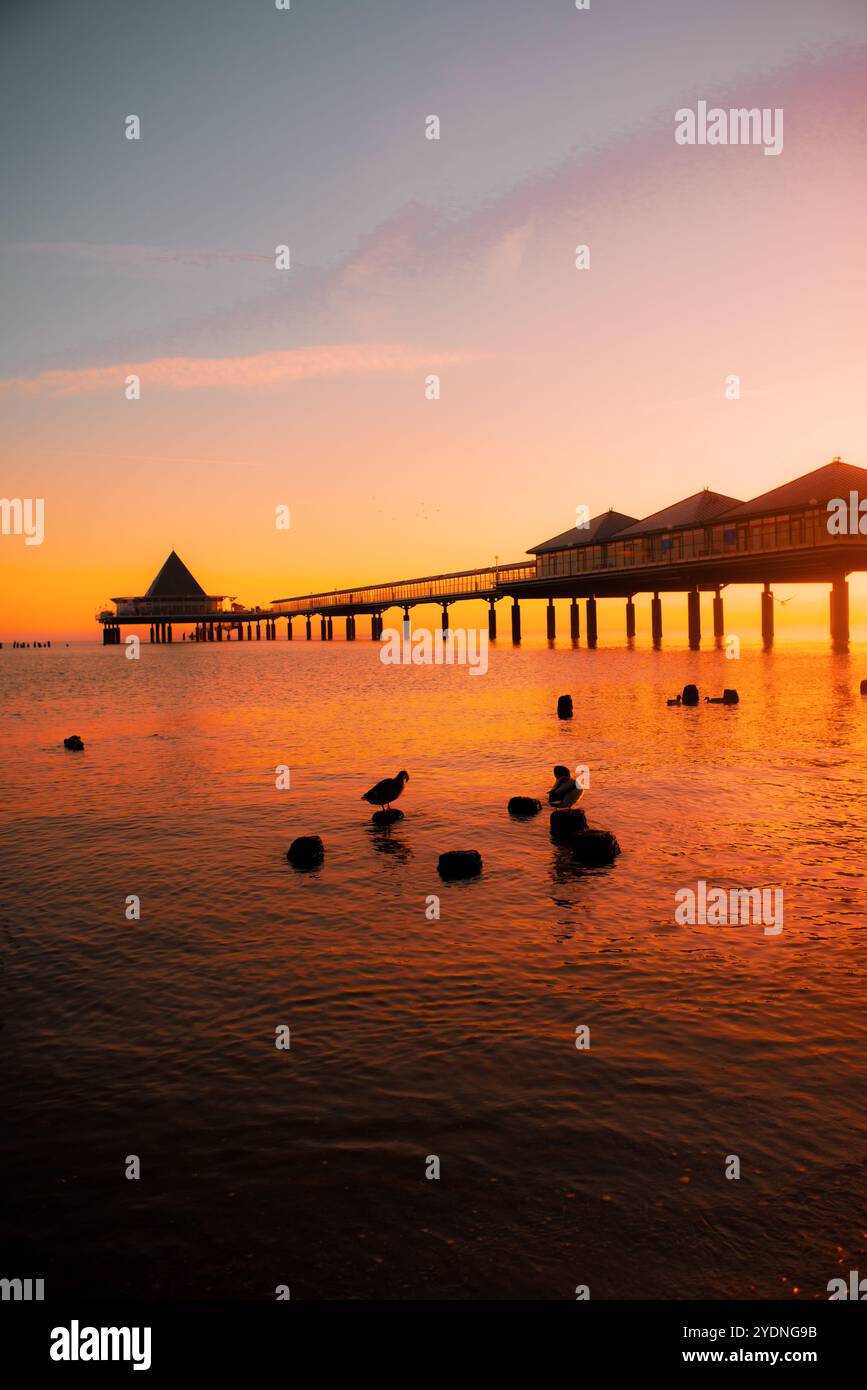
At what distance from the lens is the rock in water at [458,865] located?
15578mm

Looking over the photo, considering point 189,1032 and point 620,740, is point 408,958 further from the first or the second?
point 620,740

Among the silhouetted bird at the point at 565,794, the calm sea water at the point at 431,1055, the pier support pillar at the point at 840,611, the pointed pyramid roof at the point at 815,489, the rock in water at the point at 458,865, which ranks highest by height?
the pointed pyramid roof at the point at 815,489

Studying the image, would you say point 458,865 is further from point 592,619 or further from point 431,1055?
point 592,619

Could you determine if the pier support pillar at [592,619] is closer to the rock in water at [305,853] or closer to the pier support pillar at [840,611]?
the pier support pillar at [840,611]

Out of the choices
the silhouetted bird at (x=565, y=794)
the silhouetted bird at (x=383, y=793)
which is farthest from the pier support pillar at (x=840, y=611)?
the silhouetted bird at (x=383, y=793)

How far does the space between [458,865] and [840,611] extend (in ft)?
275

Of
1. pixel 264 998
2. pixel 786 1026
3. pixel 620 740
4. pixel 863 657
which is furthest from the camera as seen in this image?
pixel 863 657

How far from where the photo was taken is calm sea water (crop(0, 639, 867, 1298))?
6211 mm

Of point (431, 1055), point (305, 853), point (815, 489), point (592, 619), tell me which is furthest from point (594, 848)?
point (592, 619)

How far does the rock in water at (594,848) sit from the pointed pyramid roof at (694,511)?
70.1 meters

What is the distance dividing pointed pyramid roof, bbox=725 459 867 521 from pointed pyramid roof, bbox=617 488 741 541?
6.24m
